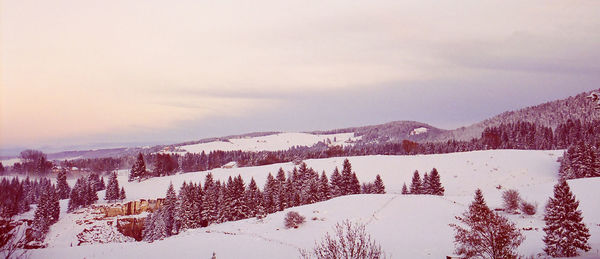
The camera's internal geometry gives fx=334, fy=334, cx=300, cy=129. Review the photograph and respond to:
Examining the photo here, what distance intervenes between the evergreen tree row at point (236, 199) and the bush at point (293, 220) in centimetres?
1843

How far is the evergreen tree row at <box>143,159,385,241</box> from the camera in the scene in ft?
197

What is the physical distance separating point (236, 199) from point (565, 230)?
48.2m

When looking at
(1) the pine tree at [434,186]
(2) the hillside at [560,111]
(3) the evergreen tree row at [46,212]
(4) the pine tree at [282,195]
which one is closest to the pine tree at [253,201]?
(4) the pine tree at [282,195]

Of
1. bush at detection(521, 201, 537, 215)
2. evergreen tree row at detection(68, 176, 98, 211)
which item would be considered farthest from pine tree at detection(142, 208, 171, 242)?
bush at detection(521, 201, 537, 215)

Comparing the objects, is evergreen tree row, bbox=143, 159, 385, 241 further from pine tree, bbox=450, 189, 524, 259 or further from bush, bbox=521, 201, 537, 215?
pine tree, bbox=450, 189, 524, 259

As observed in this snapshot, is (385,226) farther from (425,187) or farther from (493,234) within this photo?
(425,187)

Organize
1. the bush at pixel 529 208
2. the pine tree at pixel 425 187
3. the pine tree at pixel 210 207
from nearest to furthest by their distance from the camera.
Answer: the bush at pixel 529 208
the pine tree at pixel 210 207
the pine tree at pixel 425 187

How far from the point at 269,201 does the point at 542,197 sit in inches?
1786

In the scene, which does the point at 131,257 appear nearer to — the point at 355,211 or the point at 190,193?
the point at 355,211

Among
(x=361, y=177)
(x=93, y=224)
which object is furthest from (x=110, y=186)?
(x=361, y=177)

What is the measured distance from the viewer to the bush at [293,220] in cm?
3947

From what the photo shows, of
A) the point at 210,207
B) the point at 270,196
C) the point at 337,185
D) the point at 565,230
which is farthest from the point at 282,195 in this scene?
the point at 565,230

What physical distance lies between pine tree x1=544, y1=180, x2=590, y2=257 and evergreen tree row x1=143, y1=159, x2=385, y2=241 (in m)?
42.4

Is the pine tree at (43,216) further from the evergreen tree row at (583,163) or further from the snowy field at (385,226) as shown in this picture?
the evergreen tree row at (583,163)
